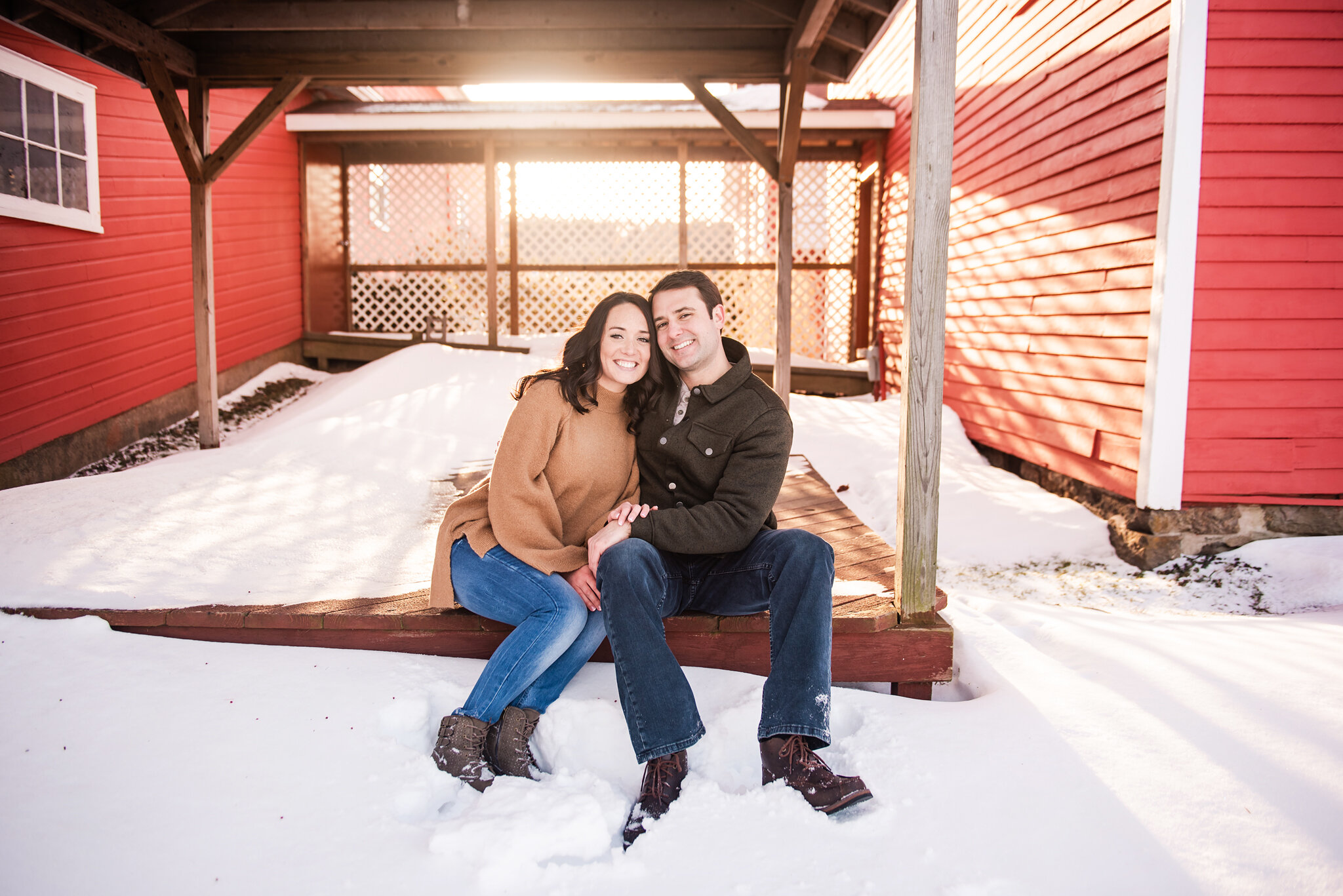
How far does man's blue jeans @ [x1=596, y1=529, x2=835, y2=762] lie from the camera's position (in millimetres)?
1688

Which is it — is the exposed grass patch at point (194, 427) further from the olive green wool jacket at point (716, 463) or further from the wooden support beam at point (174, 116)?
the olive green wool jacket at point (716, 463)

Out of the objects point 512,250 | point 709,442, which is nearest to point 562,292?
point 512,250

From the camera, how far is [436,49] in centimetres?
506

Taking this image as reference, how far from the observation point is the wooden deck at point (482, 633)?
2.14m

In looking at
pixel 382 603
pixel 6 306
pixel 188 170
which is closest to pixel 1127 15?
pixel 382 603

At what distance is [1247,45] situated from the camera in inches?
142

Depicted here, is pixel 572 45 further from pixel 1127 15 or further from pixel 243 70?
pixel 1127 15

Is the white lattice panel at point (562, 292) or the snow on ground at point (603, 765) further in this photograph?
the white lattice panel at point (562, 292)

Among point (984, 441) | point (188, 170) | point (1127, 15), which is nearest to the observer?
point (1127, 15)

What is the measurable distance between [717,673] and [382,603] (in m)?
1.02

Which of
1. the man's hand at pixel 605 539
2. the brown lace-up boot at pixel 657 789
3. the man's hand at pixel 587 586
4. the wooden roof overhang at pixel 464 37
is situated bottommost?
the brown lace-up boot at pixel 657 789

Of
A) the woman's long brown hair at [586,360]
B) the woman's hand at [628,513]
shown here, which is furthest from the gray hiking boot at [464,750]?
the woman's long brown hair at [586,360]

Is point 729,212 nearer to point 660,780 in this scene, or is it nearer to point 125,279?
point 125,279

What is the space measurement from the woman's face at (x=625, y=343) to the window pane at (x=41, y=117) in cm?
508
